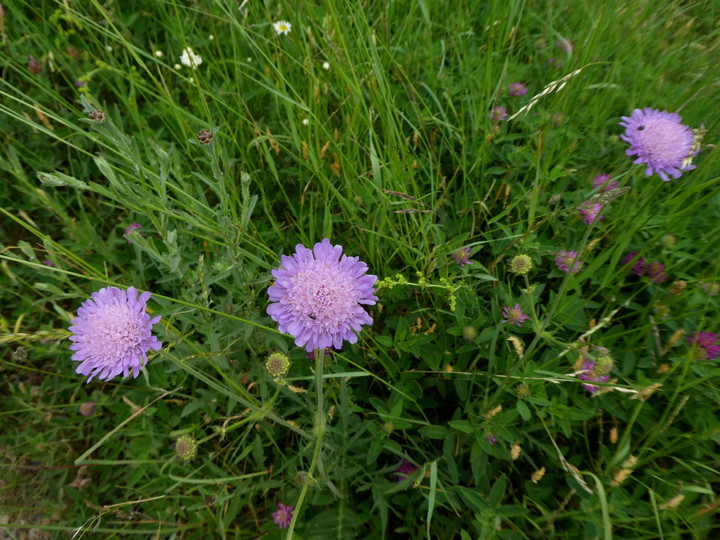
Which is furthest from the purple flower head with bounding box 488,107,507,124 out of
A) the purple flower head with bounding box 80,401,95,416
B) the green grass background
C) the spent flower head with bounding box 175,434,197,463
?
the purple flower head with bounding box 80,401,95,416

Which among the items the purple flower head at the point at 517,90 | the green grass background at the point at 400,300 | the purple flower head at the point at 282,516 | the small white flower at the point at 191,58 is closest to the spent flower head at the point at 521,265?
the green grass background at the point at 400,300

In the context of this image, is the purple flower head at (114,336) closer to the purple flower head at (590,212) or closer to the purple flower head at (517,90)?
the purple flower head at (590,212)

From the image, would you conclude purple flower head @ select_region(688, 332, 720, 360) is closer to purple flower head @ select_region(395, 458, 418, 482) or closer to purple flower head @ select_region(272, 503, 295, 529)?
purple flower head @ select_region(395, 458, 418, 482)

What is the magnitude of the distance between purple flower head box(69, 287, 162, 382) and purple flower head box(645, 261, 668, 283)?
1752mm

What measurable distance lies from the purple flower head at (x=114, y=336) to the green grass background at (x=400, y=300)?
0.09 m

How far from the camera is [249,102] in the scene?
221 cm

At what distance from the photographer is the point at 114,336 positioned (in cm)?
117

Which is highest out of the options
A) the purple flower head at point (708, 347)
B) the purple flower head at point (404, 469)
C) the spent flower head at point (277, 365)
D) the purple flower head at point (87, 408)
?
the purple flower head at point (708, 347)

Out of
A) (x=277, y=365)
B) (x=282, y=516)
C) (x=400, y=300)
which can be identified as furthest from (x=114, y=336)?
(x=400, y=300)

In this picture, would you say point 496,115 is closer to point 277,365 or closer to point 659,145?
point 659,145

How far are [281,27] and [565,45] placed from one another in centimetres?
142

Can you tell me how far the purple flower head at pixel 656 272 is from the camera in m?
1.62

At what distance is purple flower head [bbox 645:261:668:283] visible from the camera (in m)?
1.62

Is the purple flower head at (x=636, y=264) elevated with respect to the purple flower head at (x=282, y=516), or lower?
elevated
